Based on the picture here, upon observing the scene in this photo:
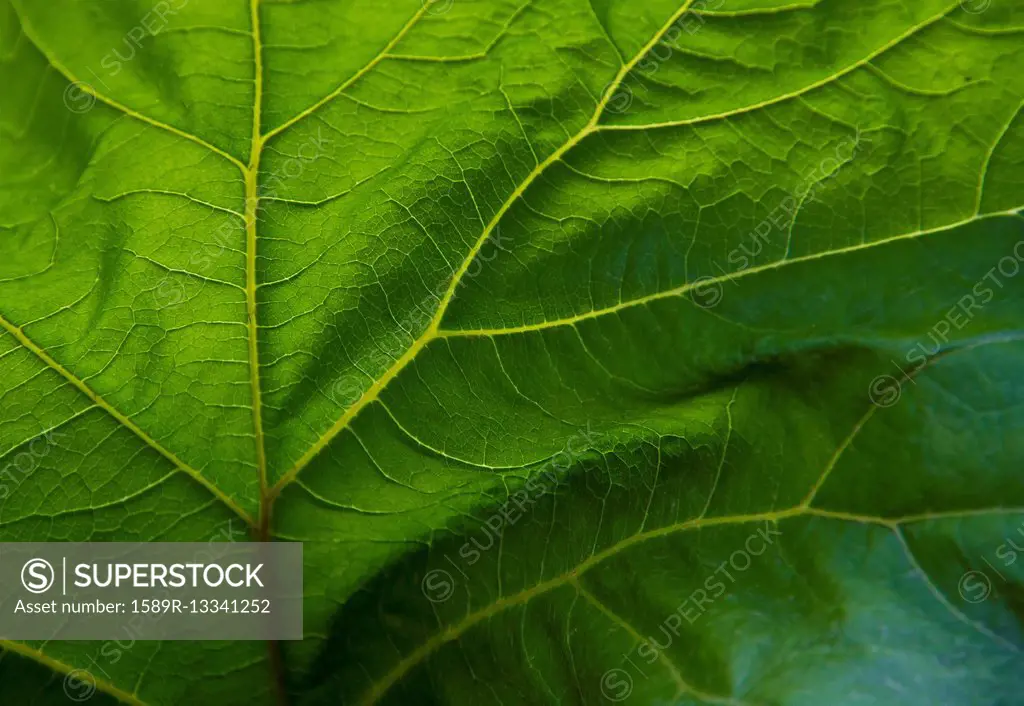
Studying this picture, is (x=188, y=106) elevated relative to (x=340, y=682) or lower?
elevated

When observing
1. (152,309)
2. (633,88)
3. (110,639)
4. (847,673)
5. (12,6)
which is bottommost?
(847,673)

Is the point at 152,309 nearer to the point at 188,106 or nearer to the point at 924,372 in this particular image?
the point at 188,106

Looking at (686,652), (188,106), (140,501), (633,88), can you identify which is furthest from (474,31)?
(686,652)

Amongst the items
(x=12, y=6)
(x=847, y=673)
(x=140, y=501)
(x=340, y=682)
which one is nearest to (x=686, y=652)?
(x=847, y=673)

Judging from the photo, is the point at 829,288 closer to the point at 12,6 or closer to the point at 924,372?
the point at 924,372

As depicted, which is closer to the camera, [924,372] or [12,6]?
[12,6]

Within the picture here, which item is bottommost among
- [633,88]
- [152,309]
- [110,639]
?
[110,639]
